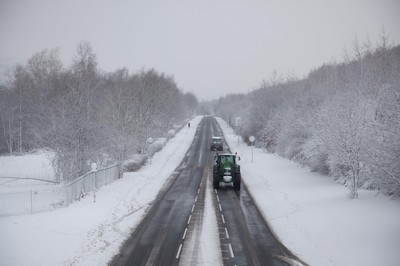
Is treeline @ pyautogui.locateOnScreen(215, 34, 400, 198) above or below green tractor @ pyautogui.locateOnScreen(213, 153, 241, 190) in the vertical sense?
above

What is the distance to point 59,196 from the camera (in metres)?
26.2

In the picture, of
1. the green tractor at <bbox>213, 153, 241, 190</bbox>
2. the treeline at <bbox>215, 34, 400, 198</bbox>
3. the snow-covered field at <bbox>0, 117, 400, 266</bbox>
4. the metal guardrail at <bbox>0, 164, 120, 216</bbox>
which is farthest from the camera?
the green tractor at <bbox>213, 153, 241, 190</bbox>

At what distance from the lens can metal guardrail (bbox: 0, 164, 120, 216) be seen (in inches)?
839

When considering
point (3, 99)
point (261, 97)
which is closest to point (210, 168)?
point (261, 97)

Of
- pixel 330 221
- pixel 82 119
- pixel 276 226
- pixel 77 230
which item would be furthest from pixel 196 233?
pixel 82 119

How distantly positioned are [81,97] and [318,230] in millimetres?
22141

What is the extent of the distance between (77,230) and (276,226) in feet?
32.6

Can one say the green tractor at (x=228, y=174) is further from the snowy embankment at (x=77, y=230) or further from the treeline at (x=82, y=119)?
the treeline at (x=82, y=119)

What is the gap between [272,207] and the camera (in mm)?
23125

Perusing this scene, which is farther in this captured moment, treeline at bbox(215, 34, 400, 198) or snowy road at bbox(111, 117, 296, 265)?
treeline at bbox(215, 34, 400, 198)

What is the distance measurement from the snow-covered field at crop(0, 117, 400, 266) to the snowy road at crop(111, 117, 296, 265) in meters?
0.65

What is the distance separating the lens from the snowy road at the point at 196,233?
14.5 metres

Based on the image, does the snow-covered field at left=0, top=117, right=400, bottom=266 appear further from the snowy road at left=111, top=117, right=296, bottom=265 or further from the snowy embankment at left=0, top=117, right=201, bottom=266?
the snowy road at left=111, top=117, right=296, bottom=265

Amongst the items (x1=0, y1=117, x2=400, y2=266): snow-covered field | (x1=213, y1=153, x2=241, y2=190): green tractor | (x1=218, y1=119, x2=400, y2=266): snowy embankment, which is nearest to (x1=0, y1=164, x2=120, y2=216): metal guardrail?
(x1=0, y1=117, x2=400, y2=266): snow-covered field
